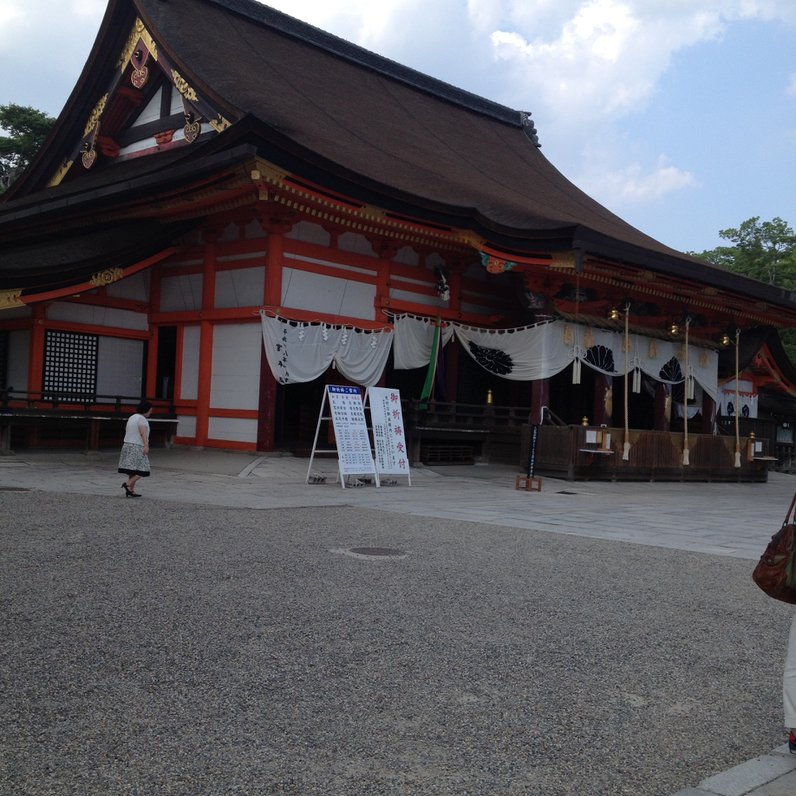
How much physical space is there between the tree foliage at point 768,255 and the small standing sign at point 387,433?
27.0 metres

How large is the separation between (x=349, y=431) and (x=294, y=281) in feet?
12.9

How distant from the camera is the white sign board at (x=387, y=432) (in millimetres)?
13109

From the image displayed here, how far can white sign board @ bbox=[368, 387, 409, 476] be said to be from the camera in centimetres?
1311

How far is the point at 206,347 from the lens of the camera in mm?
15781

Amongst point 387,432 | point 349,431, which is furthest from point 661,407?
point 349,431

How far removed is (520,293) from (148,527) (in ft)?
36.8

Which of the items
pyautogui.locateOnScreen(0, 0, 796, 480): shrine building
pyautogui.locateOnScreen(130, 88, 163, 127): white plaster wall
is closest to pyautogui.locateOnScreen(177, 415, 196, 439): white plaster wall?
pyautogui.locateOnScreen(0, 0, 796, 480): shrine building

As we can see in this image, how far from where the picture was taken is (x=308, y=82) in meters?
19.0

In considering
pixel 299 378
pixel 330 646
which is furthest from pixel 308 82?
pixel 330 646

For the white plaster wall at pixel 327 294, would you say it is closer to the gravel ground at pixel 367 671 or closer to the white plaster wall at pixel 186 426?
the white plaster wall at pixel 186 426

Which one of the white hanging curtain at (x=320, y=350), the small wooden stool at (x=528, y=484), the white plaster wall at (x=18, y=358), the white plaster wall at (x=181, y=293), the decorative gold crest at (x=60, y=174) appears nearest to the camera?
the small wooden stool at (x=528, y=484)

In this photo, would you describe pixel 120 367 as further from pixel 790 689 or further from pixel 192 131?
pixel 790 689

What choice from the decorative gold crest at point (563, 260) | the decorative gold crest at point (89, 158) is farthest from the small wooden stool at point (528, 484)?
the decorative gold crest at point (89, 158)

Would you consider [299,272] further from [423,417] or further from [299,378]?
[423,417]
